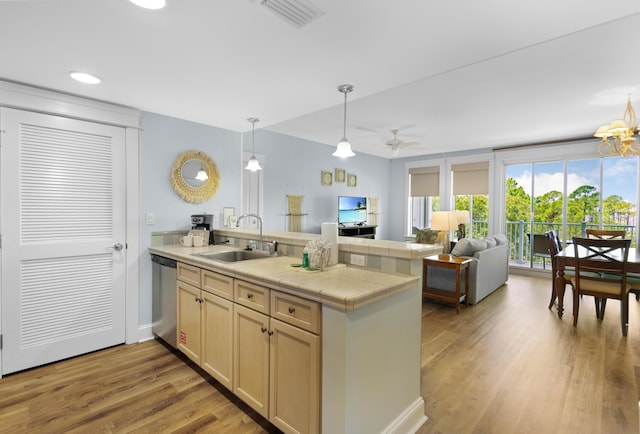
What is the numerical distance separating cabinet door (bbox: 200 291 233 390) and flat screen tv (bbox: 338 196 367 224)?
14.0 ft

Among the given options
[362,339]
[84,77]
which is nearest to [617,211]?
[362,339]

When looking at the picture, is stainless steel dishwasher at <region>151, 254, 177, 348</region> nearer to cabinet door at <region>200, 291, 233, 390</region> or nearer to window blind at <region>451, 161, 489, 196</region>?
cabinet door at <region>200, 291, 233, 390</region>

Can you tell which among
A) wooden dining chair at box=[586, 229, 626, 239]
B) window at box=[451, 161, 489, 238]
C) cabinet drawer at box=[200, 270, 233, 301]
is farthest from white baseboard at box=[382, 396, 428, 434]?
window at box=[451, 161, 489, 238]

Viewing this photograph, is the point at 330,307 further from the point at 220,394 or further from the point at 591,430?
the point at 591,430

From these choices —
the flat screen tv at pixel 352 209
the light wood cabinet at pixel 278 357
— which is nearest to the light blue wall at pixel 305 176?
the flat screen tv at pixel 352 209

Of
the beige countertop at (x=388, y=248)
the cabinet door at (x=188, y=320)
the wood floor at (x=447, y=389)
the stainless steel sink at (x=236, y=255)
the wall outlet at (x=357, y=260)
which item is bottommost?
the wood floor at (x=447, y=389)

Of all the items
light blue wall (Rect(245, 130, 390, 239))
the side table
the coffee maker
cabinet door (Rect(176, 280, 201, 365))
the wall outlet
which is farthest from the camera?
light blue wall (Rect(245, 130, 390, 239))

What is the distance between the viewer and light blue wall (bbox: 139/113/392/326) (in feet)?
10.4

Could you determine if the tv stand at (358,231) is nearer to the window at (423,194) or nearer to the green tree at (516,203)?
the window at (423,194)

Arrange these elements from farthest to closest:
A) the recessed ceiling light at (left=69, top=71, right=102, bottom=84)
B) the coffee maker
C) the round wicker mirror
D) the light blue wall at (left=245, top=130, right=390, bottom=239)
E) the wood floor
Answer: the light blue wall at (left=245, top=130, right=390, bottom=239), the coffee maker, the round wicker mirror, the recessed ceiling light at (left=69, top=71, right=102, bottom=84), the wood floor

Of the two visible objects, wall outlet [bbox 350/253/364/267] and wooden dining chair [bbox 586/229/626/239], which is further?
wooden dining chair [bbox 586/229/626/239]

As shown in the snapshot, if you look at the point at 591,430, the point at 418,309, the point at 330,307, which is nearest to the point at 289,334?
the point at 330,307

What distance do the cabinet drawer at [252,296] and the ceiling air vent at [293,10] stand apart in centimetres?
147

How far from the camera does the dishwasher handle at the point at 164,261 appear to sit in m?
2.82
